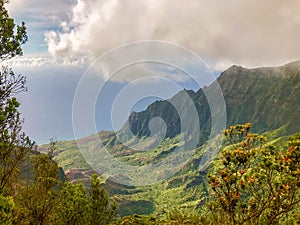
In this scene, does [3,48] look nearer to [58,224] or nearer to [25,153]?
[25,153]

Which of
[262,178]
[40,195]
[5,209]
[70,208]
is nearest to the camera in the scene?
[262,178]

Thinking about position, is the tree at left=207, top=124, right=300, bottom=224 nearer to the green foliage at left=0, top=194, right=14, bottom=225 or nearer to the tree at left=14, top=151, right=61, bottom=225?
the green foliage at left=0, top=194, right=14, bottom=225

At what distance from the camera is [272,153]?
532 inches

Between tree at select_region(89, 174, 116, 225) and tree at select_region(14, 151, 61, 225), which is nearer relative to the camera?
tree at select_region(14, 151, 61, 225)

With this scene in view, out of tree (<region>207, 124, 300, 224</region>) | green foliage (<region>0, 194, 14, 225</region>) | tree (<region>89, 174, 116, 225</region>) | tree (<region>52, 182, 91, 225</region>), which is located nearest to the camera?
tree (<region>207, 124, 300, 224</region>)

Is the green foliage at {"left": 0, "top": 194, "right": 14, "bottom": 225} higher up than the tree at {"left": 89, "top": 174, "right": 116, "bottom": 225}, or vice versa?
the green foliage at {"left": 0, "top": 194, "right": 14, "bottom": 225}

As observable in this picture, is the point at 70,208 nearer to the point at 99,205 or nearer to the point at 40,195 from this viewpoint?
the point at 40,195

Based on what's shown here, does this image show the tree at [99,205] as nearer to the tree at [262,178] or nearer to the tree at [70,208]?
the tree at [70,208]

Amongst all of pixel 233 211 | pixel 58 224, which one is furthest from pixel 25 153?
pixel 233 211

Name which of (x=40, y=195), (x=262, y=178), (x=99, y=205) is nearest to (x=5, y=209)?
(x=262, y=178)

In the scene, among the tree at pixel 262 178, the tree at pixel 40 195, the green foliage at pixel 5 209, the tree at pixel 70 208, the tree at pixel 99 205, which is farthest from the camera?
the tree at pixel 99 205

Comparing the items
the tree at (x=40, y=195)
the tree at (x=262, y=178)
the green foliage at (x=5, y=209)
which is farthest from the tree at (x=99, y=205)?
the tree at (x=262, y=178)

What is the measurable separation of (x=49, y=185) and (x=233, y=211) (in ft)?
81.9

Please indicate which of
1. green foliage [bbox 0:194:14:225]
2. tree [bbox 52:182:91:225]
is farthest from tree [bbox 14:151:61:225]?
green foliage [bbox 0:194:14:225]
